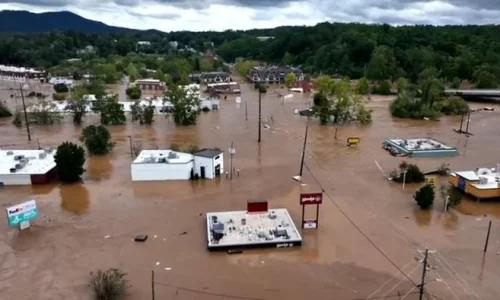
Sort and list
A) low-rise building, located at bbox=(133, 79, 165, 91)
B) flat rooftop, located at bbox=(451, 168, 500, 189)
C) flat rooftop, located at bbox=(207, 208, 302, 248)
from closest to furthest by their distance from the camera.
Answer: flat rooftop, located at bbox=(207, 208, 302, 248), flat rooftop, located at bbox=(451, 168, 500, 189), low-rise building, located at bbox=(133, 79, 165, 91)

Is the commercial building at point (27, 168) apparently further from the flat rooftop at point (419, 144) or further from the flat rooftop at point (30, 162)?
the flat rooftop at point (419, 144)

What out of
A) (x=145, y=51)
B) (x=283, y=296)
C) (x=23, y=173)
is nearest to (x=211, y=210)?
(x=283, y=296)

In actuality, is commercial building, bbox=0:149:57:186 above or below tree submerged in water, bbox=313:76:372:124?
below

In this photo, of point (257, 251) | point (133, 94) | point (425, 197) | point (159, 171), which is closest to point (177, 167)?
point (159, 171)

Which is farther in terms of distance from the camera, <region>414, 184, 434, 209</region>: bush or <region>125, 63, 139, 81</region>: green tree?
<region>125, 63, 139, 81</region>: green tree

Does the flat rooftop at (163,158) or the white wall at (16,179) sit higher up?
the flat rooftop at (163,158)

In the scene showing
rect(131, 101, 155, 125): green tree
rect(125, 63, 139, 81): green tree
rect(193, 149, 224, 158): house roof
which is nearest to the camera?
rect(193, 149, 224, 158): house roof

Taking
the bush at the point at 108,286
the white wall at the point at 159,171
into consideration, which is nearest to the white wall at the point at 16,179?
the white wall at the point at 159,171

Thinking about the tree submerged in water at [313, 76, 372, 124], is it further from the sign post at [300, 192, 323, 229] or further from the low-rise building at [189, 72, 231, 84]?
the low-rise building at [189, 72, 231, 84]

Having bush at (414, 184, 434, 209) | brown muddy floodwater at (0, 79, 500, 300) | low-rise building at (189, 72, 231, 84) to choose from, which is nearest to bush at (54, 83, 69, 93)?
low-rise building at (189, 72, 231, 84)
